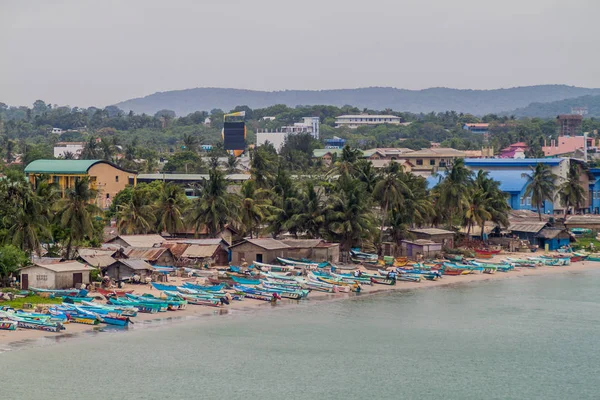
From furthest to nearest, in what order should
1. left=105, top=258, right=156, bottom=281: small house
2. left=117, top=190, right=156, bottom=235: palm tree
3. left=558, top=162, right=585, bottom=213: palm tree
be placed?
1. left=558, top=162, right=585, bottom=213: palm tree
2. left=117, top=190, right=156, bottom=235: palm tree
3. left=105, top=258, right=156, bottom=281: small house

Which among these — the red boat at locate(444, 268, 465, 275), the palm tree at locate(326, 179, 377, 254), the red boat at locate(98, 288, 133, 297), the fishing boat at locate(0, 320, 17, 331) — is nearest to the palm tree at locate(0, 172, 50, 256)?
the red boat at locate(98, 288, 133, 297)

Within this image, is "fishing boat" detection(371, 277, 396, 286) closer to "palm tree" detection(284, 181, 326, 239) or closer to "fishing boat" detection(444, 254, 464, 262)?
"palm tree" detection(284, 181, 326, 239)

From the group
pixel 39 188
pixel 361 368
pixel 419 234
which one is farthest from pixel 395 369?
pixel 419 234

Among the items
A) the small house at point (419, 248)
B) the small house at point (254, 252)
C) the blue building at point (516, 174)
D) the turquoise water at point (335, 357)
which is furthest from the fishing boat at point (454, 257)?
the blue building at point (516, 174)

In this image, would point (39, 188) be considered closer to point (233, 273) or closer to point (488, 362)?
point (233, 273)

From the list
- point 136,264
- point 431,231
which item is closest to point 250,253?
point 136,264
